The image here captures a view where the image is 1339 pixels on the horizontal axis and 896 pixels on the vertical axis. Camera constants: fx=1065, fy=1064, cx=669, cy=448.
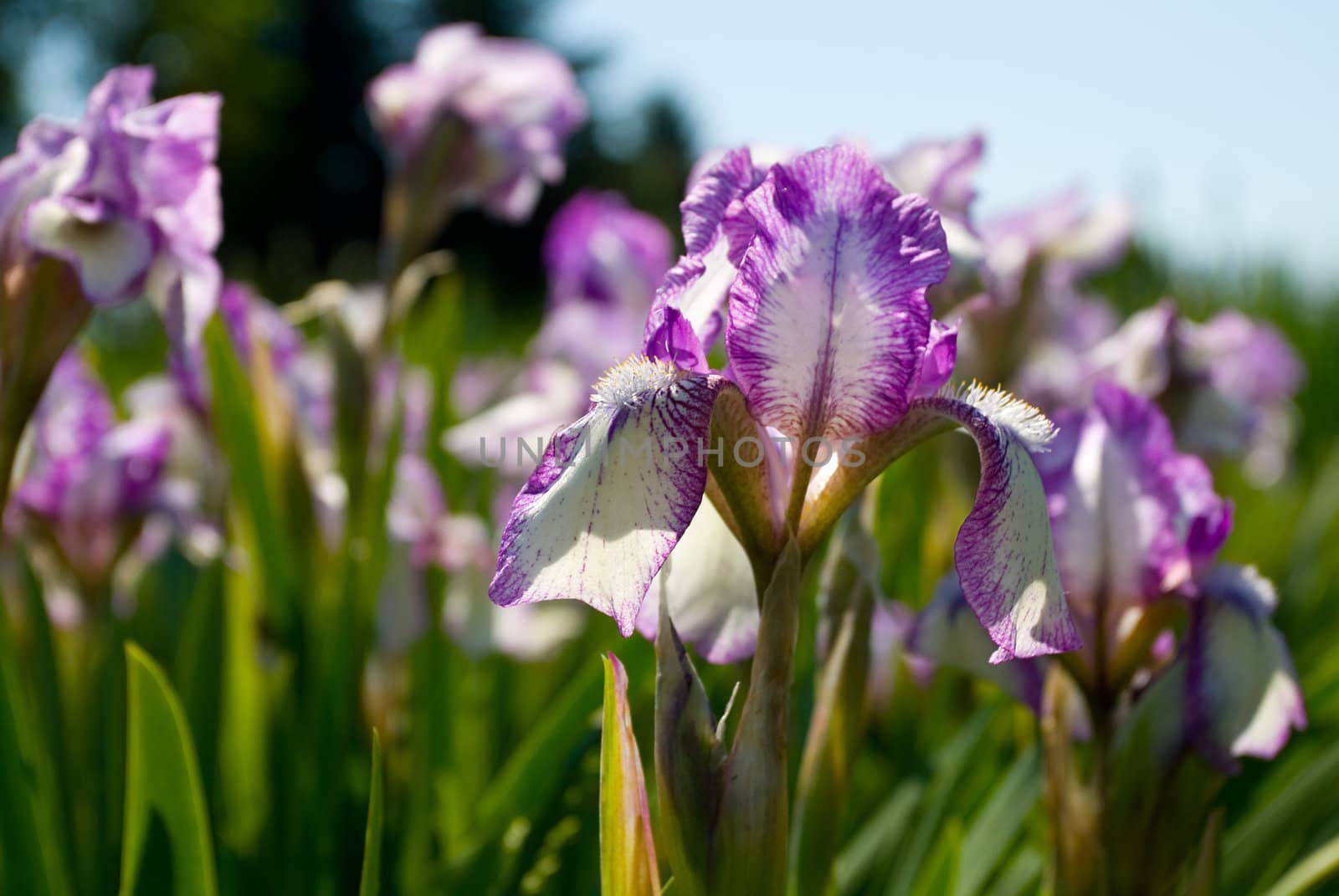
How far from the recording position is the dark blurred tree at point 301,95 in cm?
2150

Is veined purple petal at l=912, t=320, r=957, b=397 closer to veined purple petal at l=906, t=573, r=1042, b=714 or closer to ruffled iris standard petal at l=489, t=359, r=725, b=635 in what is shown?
ruffled iris standard petal at l=489, t=359, r=725, b=635

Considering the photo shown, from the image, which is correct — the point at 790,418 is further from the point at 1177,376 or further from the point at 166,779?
the point at 1177,376

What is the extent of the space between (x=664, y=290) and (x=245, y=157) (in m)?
24.0

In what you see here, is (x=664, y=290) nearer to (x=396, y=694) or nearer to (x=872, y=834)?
(x=872, y=834)

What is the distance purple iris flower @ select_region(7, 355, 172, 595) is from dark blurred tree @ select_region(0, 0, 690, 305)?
54.4 ft

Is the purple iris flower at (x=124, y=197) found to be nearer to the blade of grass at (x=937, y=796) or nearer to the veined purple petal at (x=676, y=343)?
the veined purple petal at (x=676, y=343)

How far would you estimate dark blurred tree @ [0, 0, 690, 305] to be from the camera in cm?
2150

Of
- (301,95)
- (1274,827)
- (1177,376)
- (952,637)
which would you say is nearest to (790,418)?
(952,637)

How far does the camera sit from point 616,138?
1244 inches

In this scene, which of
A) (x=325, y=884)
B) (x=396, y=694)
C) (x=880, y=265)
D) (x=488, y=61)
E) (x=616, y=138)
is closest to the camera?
(x=880, y=265)

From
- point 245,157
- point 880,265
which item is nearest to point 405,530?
point 880,265

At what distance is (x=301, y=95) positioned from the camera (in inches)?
992

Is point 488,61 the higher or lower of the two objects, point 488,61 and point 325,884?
the higher

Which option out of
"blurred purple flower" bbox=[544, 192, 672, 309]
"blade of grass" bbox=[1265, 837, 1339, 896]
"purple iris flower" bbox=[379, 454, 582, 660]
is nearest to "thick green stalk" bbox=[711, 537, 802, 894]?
"blade of grass" bbox=[1265, 837, 1339, 896]
